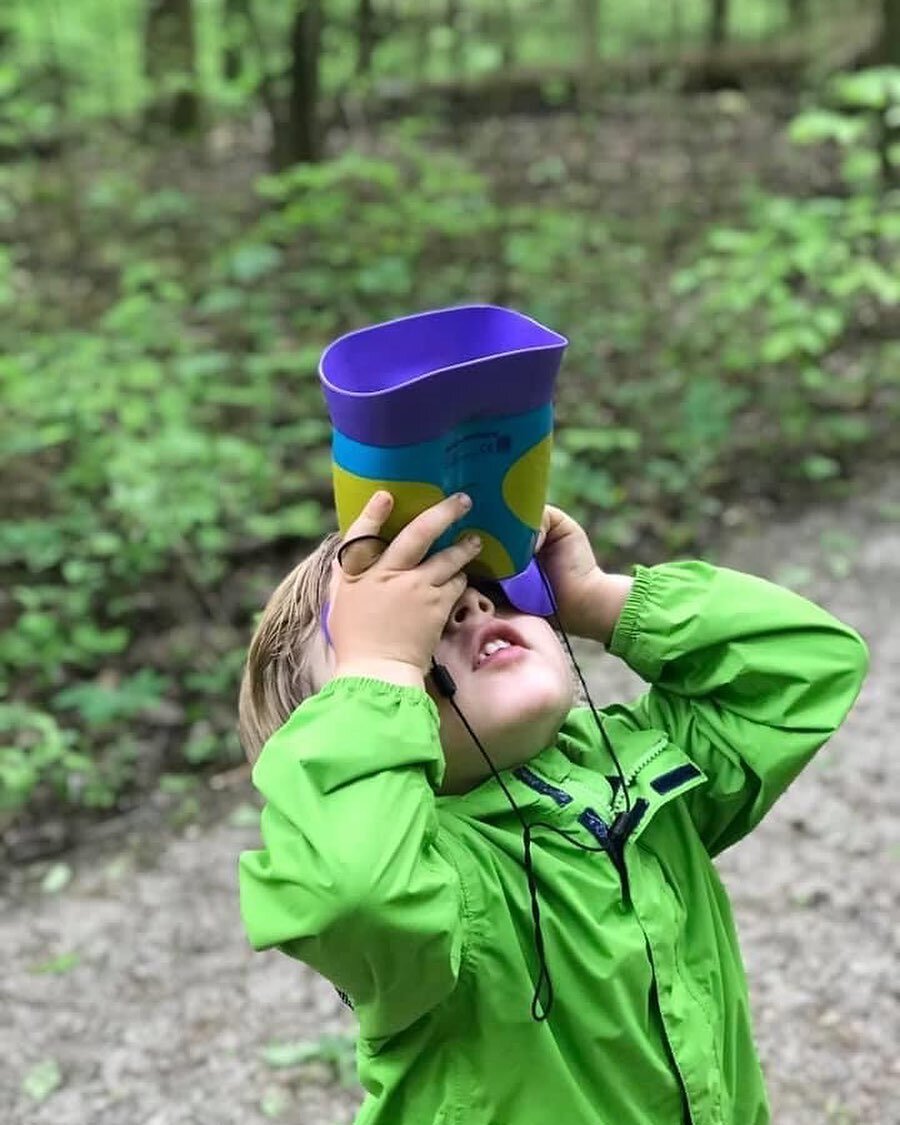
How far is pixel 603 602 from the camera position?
5.27 feet

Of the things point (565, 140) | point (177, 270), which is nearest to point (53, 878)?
point (177, 270)

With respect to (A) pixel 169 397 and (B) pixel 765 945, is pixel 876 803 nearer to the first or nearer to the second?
(B) pixel 765 945

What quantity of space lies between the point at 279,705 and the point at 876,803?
102 inches

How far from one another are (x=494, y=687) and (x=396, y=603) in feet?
0.60

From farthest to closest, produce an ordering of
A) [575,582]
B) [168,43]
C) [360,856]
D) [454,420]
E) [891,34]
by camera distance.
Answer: [168,43] → [891,34] → [575,582] → [454,420] → [360,856]

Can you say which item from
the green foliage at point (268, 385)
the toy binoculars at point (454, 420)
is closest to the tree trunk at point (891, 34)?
the green foliage at point (268, 385)

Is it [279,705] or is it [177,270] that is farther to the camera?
[177,270]

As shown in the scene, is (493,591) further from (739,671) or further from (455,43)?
(455,43)

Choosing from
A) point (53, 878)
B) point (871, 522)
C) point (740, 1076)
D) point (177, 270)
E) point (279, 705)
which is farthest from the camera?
point (177, 270)

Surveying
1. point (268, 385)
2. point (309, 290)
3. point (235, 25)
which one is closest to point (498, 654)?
point (268, 385)

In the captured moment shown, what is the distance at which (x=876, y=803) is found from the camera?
359 cm

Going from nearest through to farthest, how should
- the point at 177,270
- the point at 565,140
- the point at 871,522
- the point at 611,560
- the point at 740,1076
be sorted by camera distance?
the point at 740,1076
the point at 611,560
the point at 871,522
the point at 177,270
the point at 565,140

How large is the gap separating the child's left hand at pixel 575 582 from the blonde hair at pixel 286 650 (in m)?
0.29

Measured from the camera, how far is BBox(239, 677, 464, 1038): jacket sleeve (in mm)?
1123
